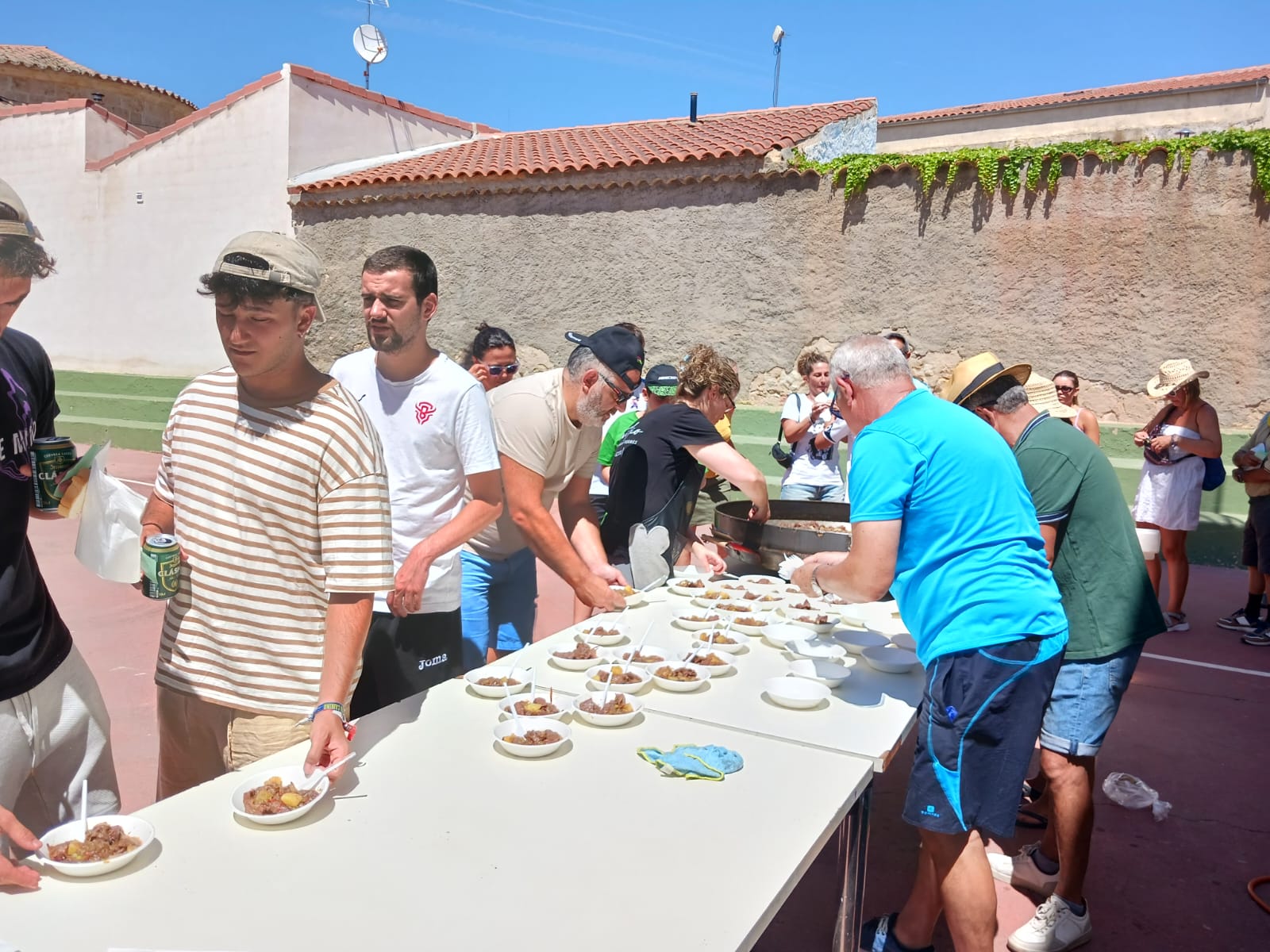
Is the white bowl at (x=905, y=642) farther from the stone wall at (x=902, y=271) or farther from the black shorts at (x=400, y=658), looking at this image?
the stone wall at (x=902, y=271)

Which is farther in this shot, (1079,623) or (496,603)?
(496,603)

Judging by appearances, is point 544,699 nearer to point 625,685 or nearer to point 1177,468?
point 625,685

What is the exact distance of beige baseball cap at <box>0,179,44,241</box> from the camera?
5.65 ft

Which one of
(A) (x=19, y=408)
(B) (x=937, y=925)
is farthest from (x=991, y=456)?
(A) (x=19, y=408)

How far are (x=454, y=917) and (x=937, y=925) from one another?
7.22 feet

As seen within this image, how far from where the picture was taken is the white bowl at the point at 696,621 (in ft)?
10.5

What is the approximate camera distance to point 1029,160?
8.77 meters

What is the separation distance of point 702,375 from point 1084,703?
6.73 ft

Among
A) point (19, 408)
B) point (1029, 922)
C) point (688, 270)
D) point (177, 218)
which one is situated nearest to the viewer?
point (19, 408)

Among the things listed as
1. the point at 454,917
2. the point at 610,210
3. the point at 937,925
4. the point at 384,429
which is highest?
→ the point at 610,210

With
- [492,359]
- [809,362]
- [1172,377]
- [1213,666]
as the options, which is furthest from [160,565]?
[1172,377]

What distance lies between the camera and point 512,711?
2221mm

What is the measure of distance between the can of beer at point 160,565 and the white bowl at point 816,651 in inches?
71.1

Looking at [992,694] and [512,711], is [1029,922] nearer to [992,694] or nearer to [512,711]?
[992,694]
